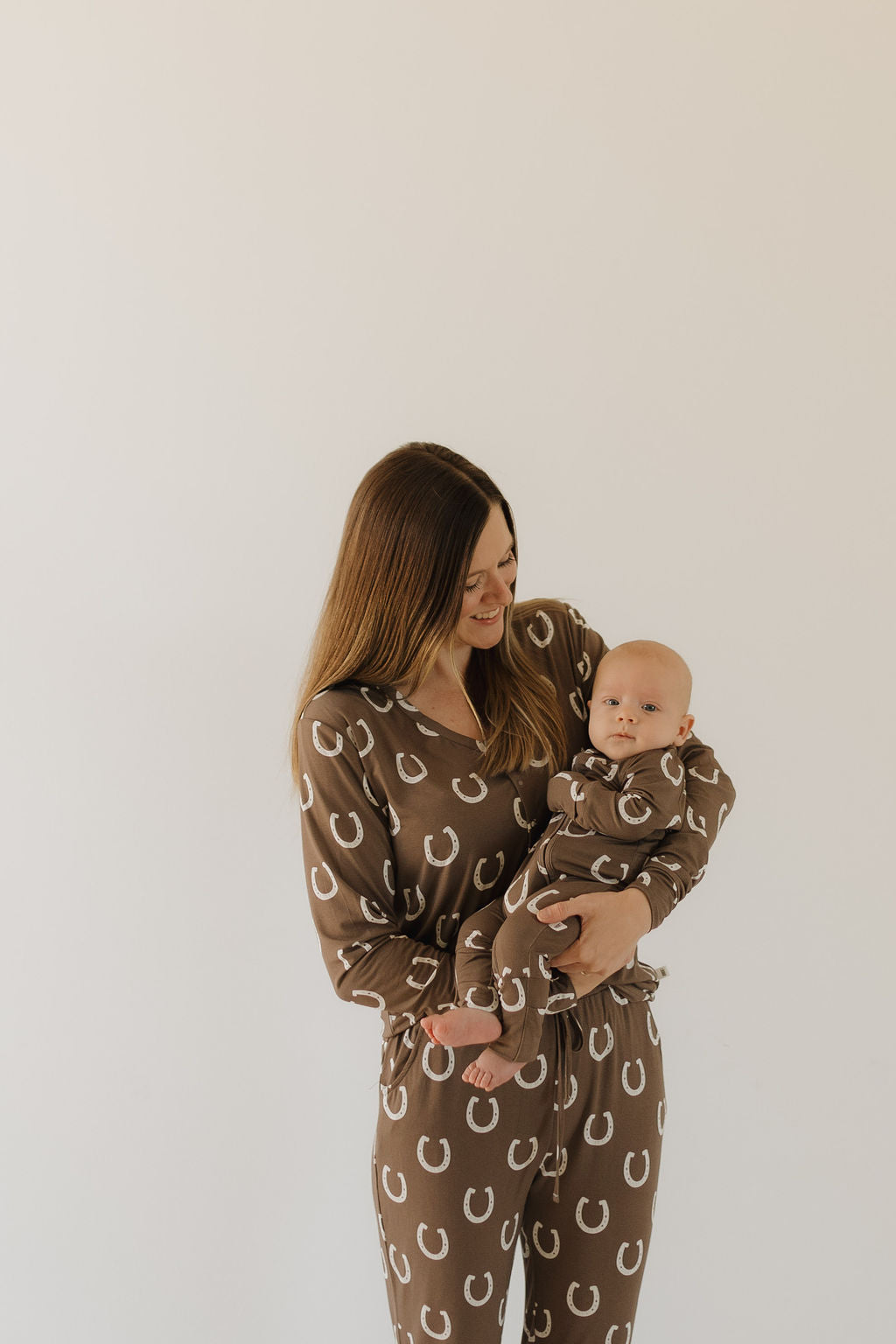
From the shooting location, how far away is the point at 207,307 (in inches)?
87.2

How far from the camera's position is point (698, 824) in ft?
5.44

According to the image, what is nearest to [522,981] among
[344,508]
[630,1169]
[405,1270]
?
[630,1169]

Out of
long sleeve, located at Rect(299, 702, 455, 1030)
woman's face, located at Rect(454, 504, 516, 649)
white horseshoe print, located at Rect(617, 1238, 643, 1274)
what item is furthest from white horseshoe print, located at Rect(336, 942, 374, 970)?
white horseshoe print, located at Rect(617, 1238, 643, 1274)

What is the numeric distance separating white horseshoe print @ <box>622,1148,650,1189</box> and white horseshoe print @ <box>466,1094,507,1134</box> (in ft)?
0.67

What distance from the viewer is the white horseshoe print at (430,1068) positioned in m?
1.58

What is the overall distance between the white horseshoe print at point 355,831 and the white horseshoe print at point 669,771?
1.36 feet

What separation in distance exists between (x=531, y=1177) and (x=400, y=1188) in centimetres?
18

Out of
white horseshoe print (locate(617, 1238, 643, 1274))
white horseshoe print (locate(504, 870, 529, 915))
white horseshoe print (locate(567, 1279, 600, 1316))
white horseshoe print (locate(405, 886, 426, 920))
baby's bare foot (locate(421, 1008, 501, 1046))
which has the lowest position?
white horseshoe print (locate(567, 1279, 600, 1316))

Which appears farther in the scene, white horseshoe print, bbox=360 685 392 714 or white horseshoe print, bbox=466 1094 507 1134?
white horseshoe print, bbox=360 685 392 714

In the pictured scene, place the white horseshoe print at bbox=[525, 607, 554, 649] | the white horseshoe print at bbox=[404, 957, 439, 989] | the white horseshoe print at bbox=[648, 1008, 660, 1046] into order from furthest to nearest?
1. the white horseshoe print at bbox=[525, 607, 554, 649]
2. the white horseshoe print at bbox=[648, 1008, 660, 1046]
3. the white horseshoe print at bbox=[404, 957, 439, 989]

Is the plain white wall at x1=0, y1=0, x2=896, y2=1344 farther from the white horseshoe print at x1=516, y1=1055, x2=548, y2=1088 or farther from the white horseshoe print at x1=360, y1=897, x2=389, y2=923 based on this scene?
the white horseshoe print at x1=516, y1=1055, x2=548, y2=1088

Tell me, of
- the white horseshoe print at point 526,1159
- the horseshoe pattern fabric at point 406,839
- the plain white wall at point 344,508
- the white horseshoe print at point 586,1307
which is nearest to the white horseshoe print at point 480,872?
the horseshoe pattern fabric at point 406,839

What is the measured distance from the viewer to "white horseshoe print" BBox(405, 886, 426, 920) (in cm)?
167

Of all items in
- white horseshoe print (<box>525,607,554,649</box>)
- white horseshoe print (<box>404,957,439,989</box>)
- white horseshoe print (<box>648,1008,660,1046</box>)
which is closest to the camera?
white horseshoe print (<box>404,957,439,989</box>)
